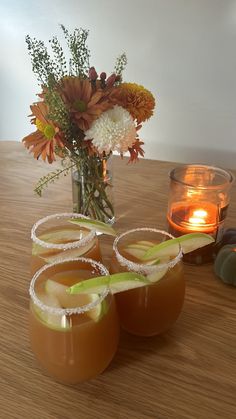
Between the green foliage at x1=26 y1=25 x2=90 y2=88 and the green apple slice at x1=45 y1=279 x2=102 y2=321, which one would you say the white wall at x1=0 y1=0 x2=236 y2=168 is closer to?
the green foliage at x1=26 y1=25 x2=90 y2=88

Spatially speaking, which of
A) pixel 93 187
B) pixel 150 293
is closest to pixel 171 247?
pixel 150 293

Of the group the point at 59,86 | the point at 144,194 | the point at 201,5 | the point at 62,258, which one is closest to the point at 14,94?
the point at 201,5

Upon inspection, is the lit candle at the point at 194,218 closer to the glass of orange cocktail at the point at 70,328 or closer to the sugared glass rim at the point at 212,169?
the sugared glass rim at the point at 212,169

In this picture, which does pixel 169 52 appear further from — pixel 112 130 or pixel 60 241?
pixel 60 241

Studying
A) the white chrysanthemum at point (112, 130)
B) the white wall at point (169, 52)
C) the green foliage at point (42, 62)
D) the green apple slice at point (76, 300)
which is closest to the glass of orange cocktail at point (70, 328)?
the green apple slice at point (76, 300)

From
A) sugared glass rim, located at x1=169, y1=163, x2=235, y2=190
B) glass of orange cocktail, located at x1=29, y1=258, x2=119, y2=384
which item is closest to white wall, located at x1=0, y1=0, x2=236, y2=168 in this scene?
sugared glass rim, located at x1=169, y1=163, x2=235, y2=190

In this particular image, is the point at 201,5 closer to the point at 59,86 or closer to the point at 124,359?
the point at 59,86
